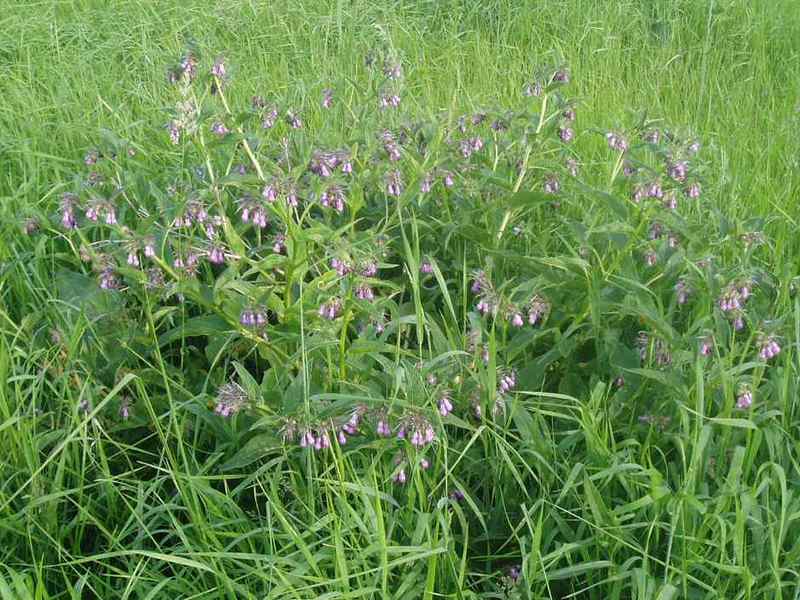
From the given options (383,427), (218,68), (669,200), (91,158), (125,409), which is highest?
(218,68)

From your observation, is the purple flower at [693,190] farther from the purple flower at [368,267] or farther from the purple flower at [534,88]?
the purple flower at [368,267]

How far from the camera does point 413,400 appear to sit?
1870mm

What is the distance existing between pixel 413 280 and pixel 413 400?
317 millimetres

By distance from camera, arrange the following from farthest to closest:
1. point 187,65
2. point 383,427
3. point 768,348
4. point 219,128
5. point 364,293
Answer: point 219,128, point 187,65, point 364,293, point 768,348, point 383,427

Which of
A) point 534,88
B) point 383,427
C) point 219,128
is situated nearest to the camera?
point 383,427

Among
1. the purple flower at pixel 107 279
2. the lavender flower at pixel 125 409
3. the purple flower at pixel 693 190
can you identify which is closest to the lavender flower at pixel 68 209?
the purple flower at pixel 107 279

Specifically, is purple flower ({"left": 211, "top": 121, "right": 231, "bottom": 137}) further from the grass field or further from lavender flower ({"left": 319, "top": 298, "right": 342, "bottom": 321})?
lavender flower ({"left": 319, "top": 298, "right": 342, "bottom": 321})

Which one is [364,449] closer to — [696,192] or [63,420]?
[63,420]

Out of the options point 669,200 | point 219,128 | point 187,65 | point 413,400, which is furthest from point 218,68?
point 669,200

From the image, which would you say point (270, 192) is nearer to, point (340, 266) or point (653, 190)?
point (340, 266)

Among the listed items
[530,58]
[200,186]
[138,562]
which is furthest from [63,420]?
[530,58]

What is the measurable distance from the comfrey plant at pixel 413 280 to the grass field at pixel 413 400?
1 centimetres

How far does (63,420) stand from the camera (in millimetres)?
2285

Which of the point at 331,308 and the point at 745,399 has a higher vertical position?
the point at 331,308
